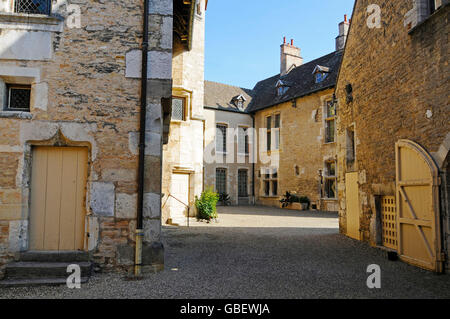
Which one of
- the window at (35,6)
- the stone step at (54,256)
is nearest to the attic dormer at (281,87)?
the window at (35,6)

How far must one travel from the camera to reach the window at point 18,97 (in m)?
5.17

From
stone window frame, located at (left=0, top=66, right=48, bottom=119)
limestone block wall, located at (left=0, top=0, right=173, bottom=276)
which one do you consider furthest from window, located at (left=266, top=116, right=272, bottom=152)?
stone window frame, located at (left=0, top=66, right=48, bottom=119)

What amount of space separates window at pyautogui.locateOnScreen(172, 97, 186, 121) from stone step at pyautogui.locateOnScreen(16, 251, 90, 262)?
867cm

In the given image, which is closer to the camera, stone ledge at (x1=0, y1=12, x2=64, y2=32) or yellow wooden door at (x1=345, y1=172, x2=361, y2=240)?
stone ledge at (x1=0, y1=12, x2=64, y2=32)

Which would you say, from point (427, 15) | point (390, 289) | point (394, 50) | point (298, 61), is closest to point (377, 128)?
point (394, 50)

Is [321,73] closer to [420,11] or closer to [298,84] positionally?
[298,84]

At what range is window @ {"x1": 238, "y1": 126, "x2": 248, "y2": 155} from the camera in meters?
23.5

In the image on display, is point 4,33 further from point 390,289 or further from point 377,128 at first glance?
point 377,128

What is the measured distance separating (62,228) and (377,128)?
6.31m

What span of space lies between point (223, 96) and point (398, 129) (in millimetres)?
17870

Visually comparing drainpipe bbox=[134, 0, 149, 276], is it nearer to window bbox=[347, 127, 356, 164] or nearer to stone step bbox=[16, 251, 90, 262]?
stone step bbox=[16, 251, 90, 262]

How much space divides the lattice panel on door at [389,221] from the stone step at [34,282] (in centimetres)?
572

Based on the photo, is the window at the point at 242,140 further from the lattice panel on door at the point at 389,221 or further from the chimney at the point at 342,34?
the lattice panel on door at the point at 389,221

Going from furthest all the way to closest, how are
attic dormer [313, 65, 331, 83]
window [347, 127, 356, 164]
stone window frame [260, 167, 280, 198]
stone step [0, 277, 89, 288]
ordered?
stone window frame [260, 167, 280, 198] < attic dormer [313, 65, 331, 83] < window [347, 127, 356, 164] < stone step [0, 277, 89, 288]
